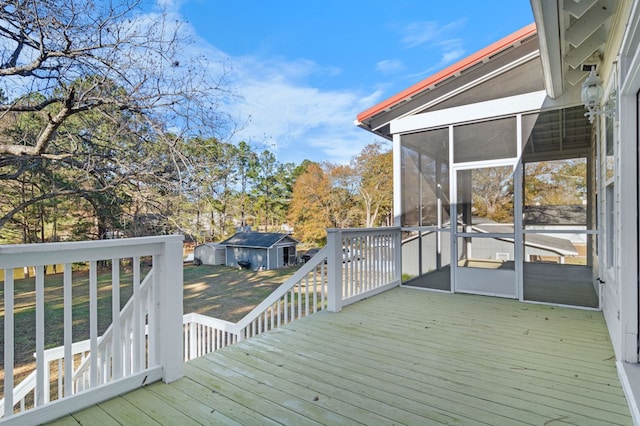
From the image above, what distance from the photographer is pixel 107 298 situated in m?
8.98

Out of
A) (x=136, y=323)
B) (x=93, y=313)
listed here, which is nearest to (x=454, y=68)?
(x=136, y=323)

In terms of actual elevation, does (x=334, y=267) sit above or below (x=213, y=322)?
above

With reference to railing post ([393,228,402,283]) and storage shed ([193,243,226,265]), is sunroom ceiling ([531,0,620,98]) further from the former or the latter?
storage shed ([193,243,226,265])

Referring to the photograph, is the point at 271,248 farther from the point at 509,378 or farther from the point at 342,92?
the point at 509,378

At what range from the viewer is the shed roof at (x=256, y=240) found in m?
19.7

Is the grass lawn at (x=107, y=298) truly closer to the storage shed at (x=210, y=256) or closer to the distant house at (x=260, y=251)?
the distant house at (x=260, y=251)

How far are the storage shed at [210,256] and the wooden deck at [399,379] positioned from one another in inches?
755

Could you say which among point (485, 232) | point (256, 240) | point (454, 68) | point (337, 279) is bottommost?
point (256, 240)

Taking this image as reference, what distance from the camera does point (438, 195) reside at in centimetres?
507

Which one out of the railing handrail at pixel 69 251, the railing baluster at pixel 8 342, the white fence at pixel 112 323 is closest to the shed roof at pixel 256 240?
the white fence at pixel 112 323

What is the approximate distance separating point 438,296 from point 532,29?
3675 millimetres

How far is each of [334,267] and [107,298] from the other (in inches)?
318

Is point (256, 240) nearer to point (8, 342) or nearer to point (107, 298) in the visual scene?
point (107, 298)

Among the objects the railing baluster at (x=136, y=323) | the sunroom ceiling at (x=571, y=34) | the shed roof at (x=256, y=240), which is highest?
the sunroom ceiling at (x=571, y=34)
